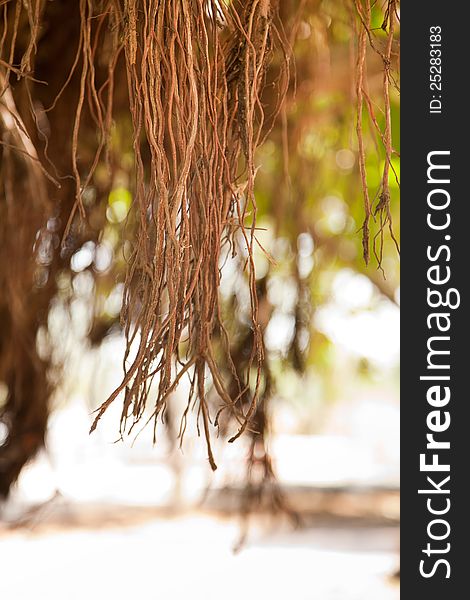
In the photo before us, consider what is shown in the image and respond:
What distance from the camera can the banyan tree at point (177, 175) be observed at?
80cm

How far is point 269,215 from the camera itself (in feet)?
7.08

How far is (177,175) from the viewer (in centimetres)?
81

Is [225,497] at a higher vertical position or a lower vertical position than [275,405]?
lower

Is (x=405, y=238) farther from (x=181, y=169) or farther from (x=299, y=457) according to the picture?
(x=299, y=457)

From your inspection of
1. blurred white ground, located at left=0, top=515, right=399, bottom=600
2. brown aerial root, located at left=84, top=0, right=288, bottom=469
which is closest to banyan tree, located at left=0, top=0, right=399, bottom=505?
brown aerial root, located at left=84, top=0, right=288, bottom=469

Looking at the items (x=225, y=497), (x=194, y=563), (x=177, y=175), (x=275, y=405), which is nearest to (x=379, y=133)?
(x=177, y=175)

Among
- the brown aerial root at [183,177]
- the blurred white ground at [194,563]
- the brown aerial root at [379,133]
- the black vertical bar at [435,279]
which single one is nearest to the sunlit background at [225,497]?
the blurred white ground at [194,563]

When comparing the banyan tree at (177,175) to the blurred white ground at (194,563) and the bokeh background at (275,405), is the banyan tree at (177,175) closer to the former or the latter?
the bokeh background at (275,405)

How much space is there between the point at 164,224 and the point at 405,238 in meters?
0.44

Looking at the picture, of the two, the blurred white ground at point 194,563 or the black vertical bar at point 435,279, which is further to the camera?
the blurred white ground at point 194,563

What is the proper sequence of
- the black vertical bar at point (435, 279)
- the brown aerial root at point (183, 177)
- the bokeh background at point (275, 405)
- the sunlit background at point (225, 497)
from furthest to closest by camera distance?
the sunlit background at point (225, 497), the bokeh background at point (275, 405), the black vertical bar at point (435, 279), the brown aerial root at point (183, 177)

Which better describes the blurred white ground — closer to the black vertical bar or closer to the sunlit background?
the sunlit background

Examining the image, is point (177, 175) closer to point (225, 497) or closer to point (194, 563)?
point (225, 497)

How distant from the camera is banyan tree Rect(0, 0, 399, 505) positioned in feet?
2.63
